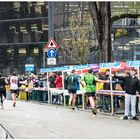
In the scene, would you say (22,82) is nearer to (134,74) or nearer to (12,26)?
(134,74)

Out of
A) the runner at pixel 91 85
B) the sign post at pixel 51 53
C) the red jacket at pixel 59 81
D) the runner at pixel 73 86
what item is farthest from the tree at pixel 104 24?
the runner at pixel 91 85

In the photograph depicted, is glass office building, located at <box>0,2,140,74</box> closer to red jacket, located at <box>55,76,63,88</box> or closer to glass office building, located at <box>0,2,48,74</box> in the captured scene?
glass office building, located at <box>0,2,48,74</box>

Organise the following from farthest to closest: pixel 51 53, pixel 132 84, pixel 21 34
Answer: pixel 21 34 < pixel 51 53 < pixel 132 84

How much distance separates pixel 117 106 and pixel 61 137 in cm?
803

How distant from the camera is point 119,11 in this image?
49.7 meters

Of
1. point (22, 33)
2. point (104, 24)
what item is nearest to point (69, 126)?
point (104, 24)

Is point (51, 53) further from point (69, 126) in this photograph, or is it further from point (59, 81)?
point (69, 126)

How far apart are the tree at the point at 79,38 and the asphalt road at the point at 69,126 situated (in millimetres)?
26683

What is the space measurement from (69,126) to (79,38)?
31.9 m

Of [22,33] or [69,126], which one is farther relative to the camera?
[22,33]

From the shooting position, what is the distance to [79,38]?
160 feet

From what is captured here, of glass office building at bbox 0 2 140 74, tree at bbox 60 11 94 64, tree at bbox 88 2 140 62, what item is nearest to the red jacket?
tree at bbox 88 2 140 62

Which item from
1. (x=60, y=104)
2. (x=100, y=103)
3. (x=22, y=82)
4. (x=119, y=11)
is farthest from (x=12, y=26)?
(x=100, y=103)

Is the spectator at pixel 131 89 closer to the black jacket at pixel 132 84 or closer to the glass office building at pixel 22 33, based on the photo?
the black jacket at pixel 132 84
